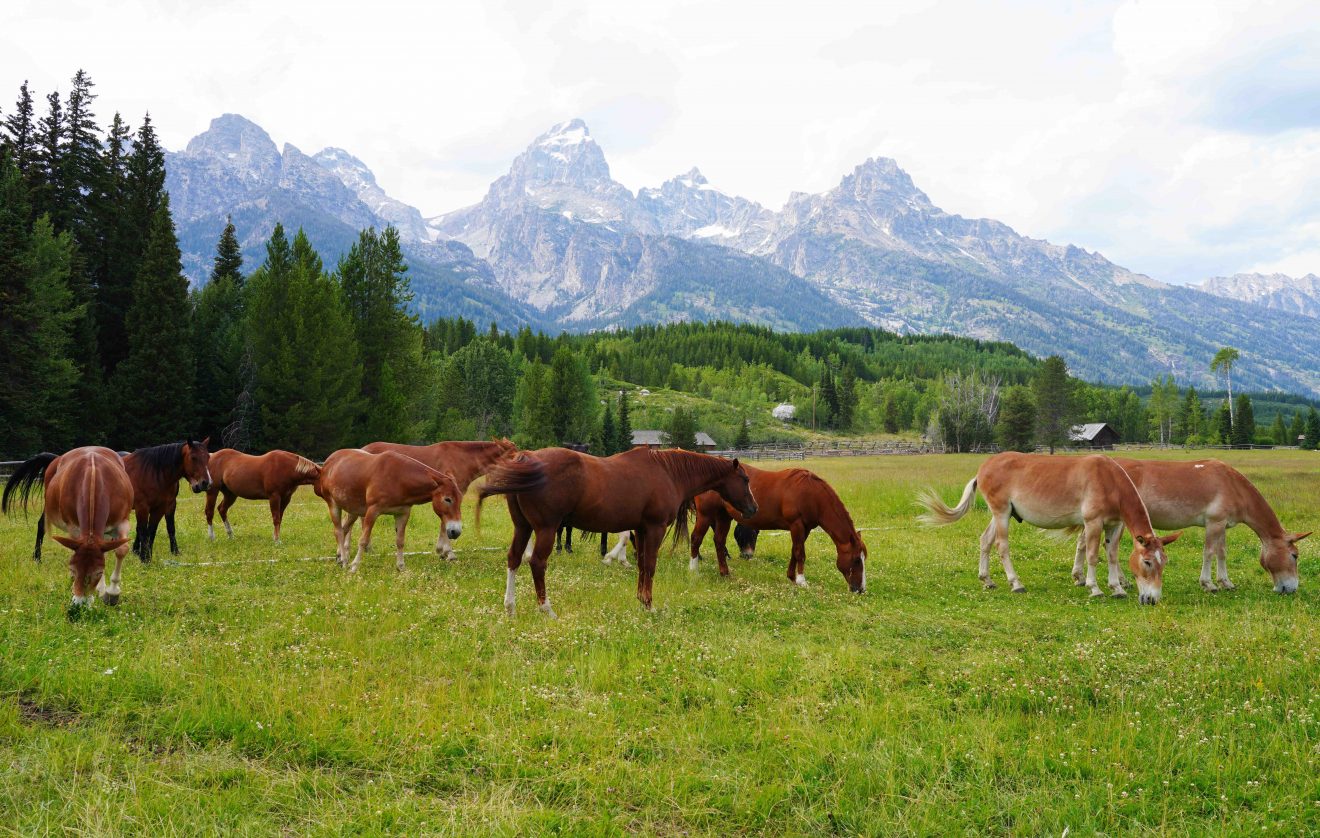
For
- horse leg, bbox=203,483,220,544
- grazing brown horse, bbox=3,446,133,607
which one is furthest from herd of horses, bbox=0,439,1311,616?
horse leg, bbox=203,483,220,544

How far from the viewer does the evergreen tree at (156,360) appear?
39812 mm

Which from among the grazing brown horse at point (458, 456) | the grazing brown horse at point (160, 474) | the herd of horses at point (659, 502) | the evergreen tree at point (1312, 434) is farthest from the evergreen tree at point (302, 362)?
the evergreen tree at point (1312, 434)

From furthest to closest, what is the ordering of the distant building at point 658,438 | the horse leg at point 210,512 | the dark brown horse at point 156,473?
the distant building at point 658,438 → the horse leg at point 210,512 → the dark brown horse at point 156,473

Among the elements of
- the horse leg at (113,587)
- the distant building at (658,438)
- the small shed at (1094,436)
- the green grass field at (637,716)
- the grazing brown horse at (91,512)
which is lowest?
the green grass field at (637,716)

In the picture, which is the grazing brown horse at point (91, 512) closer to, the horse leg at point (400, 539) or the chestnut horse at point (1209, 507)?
the horse leg at point (400, 539)

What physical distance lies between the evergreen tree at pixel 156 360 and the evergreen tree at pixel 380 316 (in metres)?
11.1

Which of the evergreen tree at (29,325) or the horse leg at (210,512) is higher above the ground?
the evergreen tree at (29,325)

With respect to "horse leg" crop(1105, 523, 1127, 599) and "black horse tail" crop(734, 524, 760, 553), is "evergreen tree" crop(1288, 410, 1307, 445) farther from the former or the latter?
"black horse tail" crop(734, 524, 760, 553)

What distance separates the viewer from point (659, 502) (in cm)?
1125

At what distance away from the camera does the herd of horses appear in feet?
33.8

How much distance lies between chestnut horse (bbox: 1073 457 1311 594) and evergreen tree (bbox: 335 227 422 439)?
45924mm

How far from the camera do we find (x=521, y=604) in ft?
36.1

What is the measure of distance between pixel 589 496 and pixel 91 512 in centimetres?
683

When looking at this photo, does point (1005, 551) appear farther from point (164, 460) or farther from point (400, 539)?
point (164, 460)
